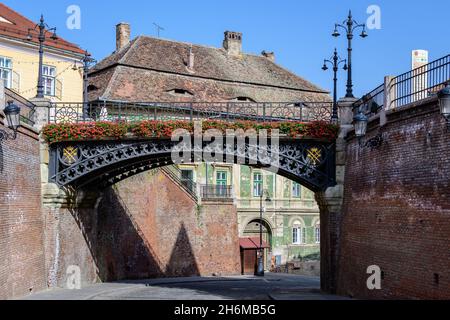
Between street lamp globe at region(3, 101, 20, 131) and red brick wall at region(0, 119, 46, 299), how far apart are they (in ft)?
1.93

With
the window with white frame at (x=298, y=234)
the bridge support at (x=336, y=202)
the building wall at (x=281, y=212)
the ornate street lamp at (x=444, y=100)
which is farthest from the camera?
the window with white frame at (x=298, y=234)

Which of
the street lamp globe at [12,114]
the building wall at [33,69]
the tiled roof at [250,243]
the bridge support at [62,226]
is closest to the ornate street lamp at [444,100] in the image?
the street lamp globe at [12,114]

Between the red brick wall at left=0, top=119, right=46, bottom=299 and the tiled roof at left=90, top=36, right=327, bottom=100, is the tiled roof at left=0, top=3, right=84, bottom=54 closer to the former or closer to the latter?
the tiled roof at left=90, top=36, right=327, bottom=100

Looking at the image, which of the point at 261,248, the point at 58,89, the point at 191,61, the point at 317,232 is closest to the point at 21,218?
the point at 58,89

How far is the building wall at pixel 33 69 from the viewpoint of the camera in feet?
117

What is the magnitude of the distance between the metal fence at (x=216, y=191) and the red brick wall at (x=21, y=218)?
68.5ft

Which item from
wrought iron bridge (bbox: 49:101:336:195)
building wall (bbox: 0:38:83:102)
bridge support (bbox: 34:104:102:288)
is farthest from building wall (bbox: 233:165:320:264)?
wrought iron bridge (bbox: 49:101:336:195)

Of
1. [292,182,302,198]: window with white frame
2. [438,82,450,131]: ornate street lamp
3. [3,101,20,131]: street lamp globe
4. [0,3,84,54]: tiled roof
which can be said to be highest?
[0,3,84,54]: tiled roof

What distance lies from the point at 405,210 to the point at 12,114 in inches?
442

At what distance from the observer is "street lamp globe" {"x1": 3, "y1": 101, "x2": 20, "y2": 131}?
21.1 metres

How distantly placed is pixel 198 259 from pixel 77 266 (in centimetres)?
1552

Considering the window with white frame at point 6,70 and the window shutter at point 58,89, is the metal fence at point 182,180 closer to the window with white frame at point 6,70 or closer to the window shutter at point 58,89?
the window shutter at point 58,89

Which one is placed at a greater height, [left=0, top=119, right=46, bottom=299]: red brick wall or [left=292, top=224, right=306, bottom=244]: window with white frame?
[left=0, top=119, right=46, bottom=299]: red brick wall

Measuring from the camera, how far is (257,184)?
53000 mm
